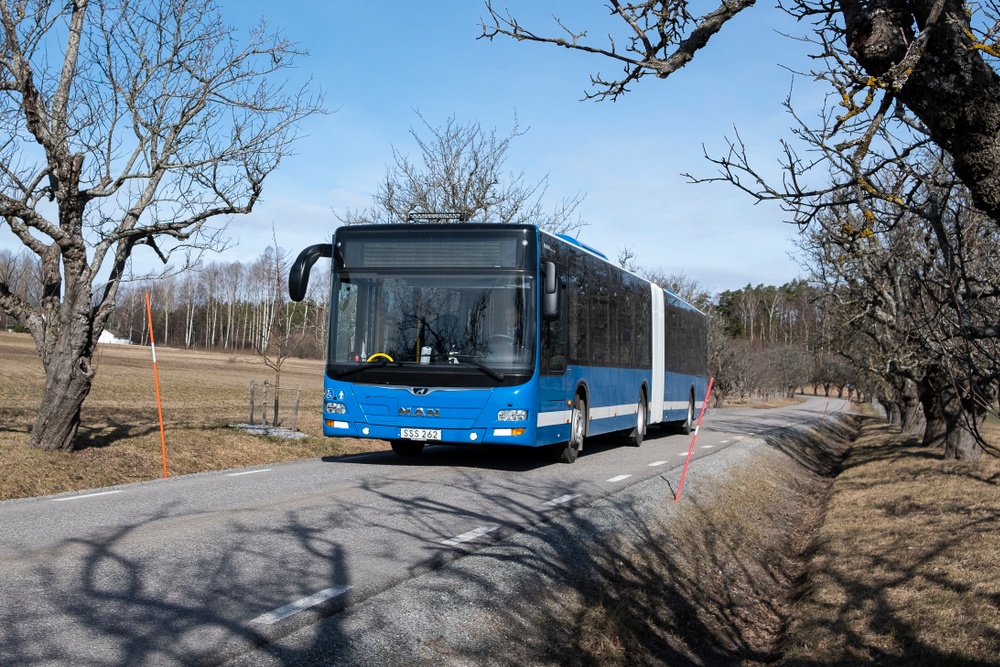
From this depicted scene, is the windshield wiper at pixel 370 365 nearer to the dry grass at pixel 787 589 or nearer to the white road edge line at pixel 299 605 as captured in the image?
the dry grass at pixel 787 589

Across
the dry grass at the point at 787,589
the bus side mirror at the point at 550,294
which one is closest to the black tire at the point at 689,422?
the dry grass at the point at 787,589

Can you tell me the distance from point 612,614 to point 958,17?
16.6ft

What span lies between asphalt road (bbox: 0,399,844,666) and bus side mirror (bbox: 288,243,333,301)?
7.61 ft

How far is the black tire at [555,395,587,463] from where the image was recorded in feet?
50.2

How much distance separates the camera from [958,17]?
413cm

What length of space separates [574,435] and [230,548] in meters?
8.93

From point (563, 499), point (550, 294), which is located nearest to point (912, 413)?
point (550, 294)

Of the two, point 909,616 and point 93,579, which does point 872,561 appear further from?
point 93,579

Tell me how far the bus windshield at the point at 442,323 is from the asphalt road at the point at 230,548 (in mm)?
1541

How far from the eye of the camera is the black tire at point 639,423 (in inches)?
815

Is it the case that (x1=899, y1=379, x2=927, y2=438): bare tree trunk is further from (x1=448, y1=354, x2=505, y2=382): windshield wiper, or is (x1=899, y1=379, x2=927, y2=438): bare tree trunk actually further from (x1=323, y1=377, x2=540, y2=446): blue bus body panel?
(x1=448, y1=354, x2=505, y2=382): windshield wiper

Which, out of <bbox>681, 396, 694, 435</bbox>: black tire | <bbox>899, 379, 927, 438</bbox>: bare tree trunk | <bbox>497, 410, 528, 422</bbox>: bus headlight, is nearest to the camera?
<bbox>497, 410, 528, 422</bbox>: bus headlight

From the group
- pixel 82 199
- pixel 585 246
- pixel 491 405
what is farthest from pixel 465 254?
pixel 82 199

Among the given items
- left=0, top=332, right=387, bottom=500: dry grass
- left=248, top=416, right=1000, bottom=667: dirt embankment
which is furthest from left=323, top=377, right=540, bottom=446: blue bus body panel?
left=0, top=332, right=387, bottom=500: dry grass
